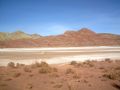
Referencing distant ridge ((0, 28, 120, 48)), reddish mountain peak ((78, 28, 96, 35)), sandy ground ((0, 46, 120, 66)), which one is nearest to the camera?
sandy ground ((0, 46, 120, 66))

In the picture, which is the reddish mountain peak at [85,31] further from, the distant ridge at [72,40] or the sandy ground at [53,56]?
the sandy ground at [53,56]

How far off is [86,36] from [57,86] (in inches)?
4673

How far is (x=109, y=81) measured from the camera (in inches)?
404

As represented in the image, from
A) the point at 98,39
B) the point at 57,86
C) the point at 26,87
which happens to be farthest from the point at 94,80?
the point at 98,39

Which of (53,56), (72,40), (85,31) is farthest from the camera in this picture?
(85,31)

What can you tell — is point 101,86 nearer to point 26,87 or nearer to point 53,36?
point 26,87

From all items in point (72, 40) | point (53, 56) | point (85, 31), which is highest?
point (85, 31)

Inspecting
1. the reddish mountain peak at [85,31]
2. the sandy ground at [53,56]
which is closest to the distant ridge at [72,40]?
the reddish mountain peak at [85,31]

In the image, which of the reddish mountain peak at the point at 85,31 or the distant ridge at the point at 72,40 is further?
the reddish mountain peak at the point at 85,31

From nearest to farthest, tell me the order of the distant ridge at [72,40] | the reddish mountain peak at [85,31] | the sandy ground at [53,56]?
the sandy ground at [53,56] → the distant ridge at [72,40] → the reddish mountain peak at [85,31]

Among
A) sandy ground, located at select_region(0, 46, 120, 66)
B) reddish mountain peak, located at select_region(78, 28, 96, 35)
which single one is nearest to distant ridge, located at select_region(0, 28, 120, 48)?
reddish mountain peak, located at select_region(78, 28, 96, 35)

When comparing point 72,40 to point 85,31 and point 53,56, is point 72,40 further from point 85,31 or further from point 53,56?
point 53,56

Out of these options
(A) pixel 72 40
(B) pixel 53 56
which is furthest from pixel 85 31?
(B) pixel 53 56

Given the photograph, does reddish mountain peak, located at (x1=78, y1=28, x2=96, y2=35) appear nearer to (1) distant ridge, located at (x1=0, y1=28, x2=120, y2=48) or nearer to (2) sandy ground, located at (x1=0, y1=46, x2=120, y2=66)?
(1) distant ridge, located at (x1=0, y1=28, x2=120, y2=48)
